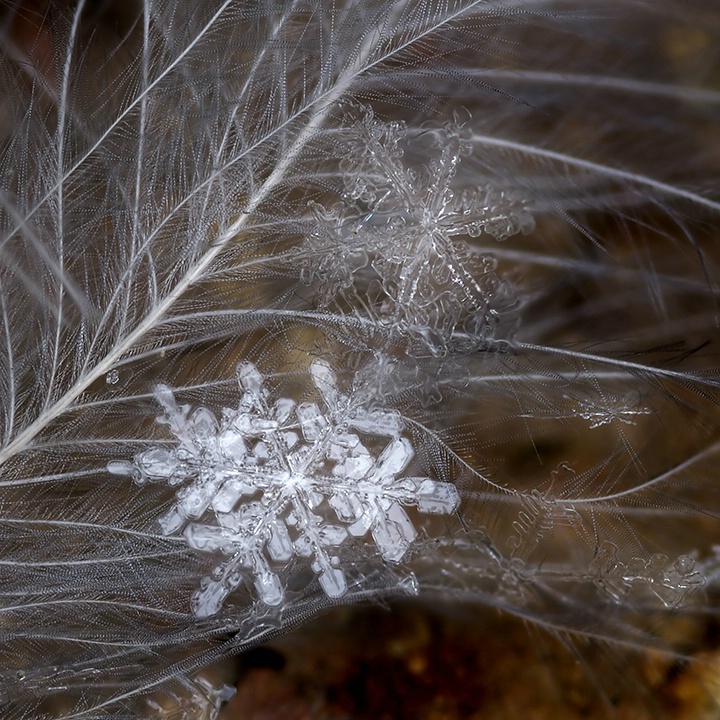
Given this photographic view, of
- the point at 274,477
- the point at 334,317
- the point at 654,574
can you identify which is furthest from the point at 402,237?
the point at 654,574

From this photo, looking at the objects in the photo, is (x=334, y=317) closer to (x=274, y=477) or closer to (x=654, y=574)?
(x=274, y=477)

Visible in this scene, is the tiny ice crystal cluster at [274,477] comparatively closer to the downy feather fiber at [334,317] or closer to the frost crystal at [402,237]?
the downy feather fiber at [334,317]

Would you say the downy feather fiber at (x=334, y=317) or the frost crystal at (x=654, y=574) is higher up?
the downy feather fiber at (x=334, y=317)

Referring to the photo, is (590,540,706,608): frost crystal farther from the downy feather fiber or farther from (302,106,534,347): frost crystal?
(302,106,534,347): frost crystal

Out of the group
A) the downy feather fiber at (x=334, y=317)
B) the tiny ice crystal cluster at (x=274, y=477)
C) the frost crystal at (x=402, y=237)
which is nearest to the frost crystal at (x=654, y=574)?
the downy feather fiber at (x=334, y=317)

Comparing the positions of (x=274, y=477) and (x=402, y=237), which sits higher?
(x=402, y=237)

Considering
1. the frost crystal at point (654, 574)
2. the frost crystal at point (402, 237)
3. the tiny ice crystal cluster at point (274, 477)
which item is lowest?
the frost crystal at point (654, 574)
